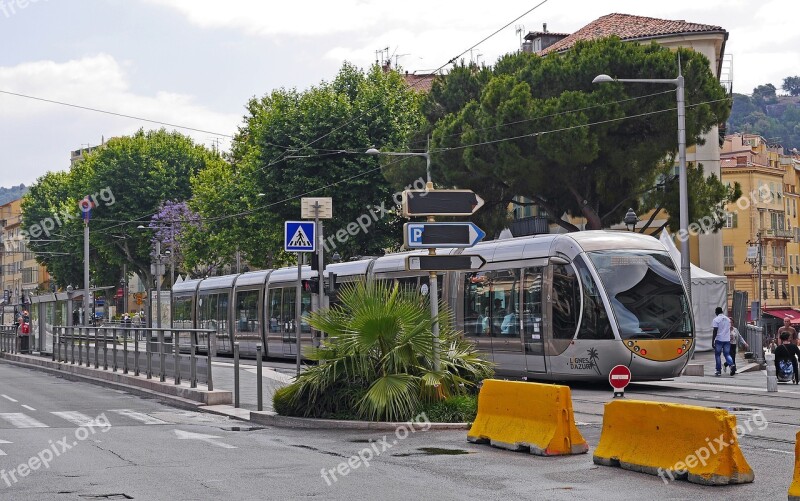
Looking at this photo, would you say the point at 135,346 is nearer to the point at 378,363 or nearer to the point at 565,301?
the point at 565,301

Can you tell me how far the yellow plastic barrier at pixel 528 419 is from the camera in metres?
12.6

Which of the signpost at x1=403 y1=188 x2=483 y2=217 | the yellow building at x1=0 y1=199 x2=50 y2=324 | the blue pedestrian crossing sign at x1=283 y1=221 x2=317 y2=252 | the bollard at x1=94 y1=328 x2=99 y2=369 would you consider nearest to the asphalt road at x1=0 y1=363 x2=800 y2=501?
the signpost at x1=403 y1=188 x2=483 y2=217

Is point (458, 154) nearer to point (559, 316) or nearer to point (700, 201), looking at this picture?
point (700, 201)

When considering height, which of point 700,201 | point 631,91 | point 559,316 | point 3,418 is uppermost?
point 631,91

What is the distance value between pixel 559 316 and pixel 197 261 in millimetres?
54553

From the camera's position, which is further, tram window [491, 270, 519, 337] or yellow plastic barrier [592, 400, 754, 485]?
tram window [491, 270, 519, 337]

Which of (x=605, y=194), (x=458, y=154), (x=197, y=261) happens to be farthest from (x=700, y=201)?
(x=197, y=261)

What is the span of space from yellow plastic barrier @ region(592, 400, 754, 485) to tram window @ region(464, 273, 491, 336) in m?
13.2

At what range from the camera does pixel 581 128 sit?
39.4 metres

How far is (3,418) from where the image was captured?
18.5 metres

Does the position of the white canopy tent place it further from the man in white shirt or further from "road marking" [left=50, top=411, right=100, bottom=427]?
"road marking" [left=50, top=411, right=100, bottom=427]

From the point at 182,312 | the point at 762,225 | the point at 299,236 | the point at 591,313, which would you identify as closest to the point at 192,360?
the point at 299,236

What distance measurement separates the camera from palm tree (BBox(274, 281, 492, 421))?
15922 mm

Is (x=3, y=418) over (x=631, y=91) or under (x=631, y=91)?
under
